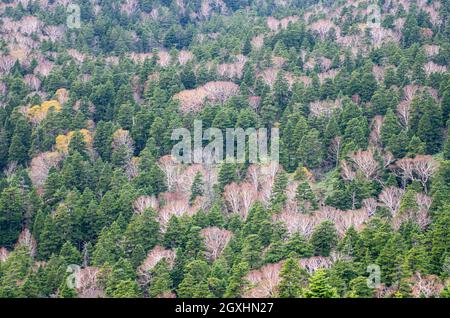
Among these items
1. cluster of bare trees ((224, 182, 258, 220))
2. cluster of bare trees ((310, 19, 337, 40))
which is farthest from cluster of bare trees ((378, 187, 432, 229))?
cluster of bare trees ((310, 19, 337, 40))

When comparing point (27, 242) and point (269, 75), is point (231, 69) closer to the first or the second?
point (269, 75)

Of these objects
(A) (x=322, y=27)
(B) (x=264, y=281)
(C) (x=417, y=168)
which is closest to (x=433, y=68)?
(C) (x=417, y=168)

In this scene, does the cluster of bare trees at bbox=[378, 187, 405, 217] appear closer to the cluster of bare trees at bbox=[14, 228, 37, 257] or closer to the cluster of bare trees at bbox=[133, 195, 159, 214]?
the cluster of bare trees at bbox=[133, 195, 159, 214]

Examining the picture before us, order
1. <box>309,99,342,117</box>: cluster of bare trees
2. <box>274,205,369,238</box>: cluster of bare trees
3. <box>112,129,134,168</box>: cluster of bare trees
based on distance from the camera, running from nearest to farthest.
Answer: <box>274,205,369,238</box>: cluster of bare trees, <box>112,129,134,168</box>: cluster of bare trees, <box>309,99,342,117</box>: cluster of bare trees

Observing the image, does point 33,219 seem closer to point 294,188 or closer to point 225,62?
point 294,188
